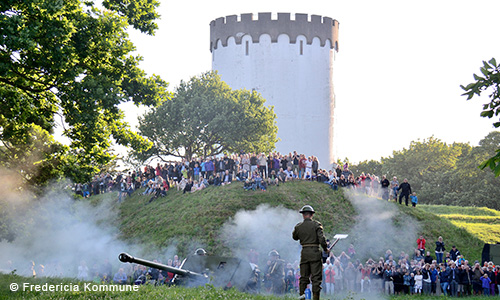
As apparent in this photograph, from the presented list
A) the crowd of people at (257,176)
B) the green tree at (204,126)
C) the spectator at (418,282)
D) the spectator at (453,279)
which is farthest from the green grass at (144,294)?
the green tree at (204,126)

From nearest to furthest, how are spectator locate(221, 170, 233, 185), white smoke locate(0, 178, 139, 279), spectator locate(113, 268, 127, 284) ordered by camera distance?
spectator locate(113, 268, 127, 284)
white smoke locate(0, 178, 139, 279)
spectator locate(221, 170, 233, 185)

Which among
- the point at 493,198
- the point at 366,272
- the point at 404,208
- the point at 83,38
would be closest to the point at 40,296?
the point at 83,38

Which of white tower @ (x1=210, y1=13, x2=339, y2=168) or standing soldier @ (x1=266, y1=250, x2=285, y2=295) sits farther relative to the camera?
white tower @ (x1=210, y1=13, x2=339, y2=168)

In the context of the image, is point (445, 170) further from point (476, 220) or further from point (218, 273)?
point (218, 273)

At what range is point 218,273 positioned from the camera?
21797mm

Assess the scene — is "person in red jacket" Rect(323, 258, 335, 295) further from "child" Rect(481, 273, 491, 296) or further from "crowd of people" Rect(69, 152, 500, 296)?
"child" Rect(481, 273, 491, 296)

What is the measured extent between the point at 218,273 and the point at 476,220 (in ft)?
137

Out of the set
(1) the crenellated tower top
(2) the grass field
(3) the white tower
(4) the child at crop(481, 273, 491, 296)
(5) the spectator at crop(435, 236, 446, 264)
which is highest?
(1) the crenellated tower top

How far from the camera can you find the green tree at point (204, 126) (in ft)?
222

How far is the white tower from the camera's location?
261ft

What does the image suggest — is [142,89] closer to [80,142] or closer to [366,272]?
[80,142]

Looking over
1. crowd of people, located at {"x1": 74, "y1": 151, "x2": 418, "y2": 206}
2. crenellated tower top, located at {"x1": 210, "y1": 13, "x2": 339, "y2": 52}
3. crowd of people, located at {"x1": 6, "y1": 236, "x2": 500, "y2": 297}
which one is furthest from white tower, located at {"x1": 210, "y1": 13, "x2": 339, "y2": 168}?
crowd of people, located at {"x1": 6, "y1": 236, "x2": 500, "y2": 297}

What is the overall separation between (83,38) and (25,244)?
21455 mm

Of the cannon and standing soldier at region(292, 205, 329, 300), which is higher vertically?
standing soldier at region(292, 205, 329, 300)
